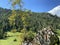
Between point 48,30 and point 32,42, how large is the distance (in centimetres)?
364

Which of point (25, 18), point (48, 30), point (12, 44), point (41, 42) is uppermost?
point (25, 18)

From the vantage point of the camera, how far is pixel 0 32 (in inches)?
4845

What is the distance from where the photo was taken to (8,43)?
4092 inches

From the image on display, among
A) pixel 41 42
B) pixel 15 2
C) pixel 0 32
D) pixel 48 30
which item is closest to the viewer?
pixel 15 2

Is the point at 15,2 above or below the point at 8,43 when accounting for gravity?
above

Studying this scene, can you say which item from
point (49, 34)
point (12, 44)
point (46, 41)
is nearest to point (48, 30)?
point (49, 34)

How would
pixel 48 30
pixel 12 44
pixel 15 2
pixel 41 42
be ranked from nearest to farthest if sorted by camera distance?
1. pixel 15 2
2. pixel 48 30
3. pixel 41 42
4. pixel 12 44

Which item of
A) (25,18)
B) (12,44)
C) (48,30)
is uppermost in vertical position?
(25,18)

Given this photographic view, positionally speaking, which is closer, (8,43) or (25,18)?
(25,18)

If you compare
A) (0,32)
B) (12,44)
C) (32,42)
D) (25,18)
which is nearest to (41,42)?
(32,42)

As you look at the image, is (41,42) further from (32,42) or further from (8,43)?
(8,43)

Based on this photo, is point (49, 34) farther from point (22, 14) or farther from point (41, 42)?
point (22, 14)

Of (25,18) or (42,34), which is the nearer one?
(25,18)

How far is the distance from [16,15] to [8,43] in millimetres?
79490
